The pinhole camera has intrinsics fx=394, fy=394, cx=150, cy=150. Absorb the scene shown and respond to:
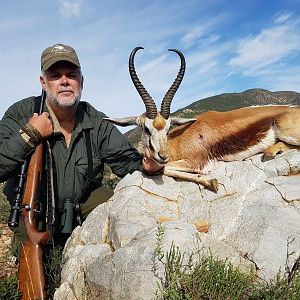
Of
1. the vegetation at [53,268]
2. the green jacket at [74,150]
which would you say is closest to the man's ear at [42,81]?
the green jacket at [74,150]

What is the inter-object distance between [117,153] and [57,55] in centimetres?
188

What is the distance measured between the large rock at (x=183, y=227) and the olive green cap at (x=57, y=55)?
6.77 feet

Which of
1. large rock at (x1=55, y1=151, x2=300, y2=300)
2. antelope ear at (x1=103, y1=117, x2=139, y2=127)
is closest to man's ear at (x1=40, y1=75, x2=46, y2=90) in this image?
antelope ear at (x1=103, y1=117, x2=139, y2=127)

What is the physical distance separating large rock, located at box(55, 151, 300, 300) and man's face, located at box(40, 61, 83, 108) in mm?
1582

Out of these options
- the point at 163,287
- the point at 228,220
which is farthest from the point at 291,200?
the point at 163,287

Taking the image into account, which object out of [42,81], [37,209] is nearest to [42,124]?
[42,81]

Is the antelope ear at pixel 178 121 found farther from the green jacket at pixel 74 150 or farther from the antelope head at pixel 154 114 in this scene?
the green jacket at pixel 74 150

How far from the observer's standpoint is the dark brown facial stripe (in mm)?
6691

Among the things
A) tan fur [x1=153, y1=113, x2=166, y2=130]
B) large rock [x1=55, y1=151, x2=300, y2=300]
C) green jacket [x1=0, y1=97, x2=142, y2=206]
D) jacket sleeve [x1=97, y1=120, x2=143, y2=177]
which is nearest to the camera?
large rock [x1=55, y1=151, x2=300, y2=300]

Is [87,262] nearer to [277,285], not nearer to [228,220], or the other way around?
[228,220]

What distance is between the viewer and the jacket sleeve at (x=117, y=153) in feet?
22.1

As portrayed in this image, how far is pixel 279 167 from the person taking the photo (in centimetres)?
548

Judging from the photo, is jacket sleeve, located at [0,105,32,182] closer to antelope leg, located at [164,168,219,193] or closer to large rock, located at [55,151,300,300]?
large rock, located at [55,151,300,300]

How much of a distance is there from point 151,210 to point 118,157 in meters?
1.79
